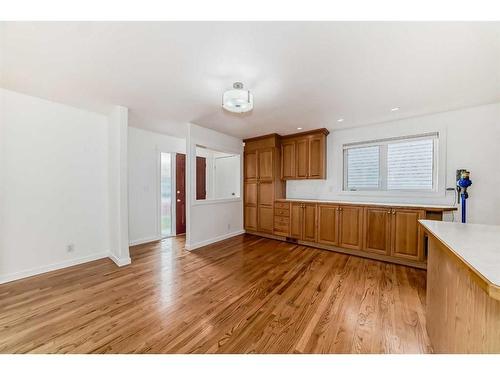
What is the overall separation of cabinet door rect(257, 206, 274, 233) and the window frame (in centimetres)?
159

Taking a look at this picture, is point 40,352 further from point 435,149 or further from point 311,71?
point 435,149

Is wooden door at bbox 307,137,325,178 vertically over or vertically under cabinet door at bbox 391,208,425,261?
over

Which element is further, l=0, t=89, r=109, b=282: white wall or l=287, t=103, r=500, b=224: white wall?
l=287, t=103, r=500, b=224: white wall

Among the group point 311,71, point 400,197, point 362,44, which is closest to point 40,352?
point 311,71

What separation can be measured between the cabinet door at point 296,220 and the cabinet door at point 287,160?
2.35 feet

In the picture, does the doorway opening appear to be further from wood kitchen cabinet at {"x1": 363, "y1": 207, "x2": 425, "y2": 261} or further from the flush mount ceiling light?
wood kitchen cabinet at {"x1": 363, "y1": 207, "x2": 425, "y2": 261}

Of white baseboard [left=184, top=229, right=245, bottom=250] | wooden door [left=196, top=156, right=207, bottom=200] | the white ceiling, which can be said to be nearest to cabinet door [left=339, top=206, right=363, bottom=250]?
the white ceiling

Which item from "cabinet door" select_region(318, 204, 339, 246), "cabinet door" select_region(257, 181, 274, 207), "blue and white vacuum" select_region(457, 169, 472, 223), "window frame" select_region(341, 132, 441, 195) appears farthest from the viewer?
"cabinet door" select_region(257, 181, 274, 207)

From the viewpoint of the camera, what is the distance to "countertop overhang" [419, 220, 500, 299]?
0.73m

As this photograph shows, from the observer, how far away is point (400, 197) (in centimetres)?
349

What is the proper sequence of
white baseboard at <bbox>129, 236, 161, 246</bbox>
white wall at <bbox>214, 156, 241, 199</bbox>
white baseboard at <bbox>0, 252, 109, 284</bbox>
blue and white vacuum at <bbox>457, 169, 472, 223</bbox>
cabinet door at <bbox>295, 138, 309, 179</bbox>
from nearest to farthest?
1. white baseboard at <bbox>0, 252, 109, 284</bbox>
2. blue and white vacuum at <bbox>457, 169, 472, 223</bbox>
3. white baseboard at <bbox>129, 236, 161, 246</bbox>
4. cabinet door at <bbox>295, 138, 309, 179</bbox>
5. white wall at <bbox>214, 156, 241, 199</bbox>

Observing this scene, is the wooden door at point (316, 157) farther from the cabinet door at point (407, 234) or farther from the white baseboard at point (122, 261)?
the white baseboard at point (122, 261)

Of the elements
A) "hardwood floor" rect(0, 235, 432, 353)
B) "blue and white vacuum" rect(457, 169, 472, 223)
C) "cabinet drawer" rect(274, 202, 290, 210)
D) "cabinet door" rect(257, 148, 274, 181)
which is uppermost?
"cabinet door" rect(257, 148, 274, 181)

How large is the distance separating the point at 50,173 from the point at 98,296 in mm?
1881
